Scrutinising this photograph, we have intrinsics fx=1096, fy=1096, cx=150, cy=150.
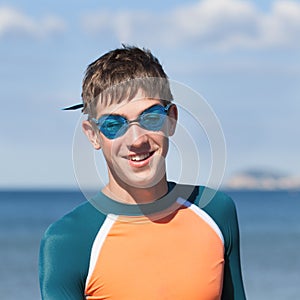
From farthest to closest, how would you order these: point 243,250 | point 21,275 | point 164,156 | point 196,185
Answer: point 243,250, point 21,275, point 196,185, point 164,156

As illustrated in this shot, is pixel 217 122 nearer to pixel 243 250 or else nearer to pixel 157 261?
pixel 157 261

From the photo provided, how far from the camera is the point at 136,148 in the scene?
405 cm

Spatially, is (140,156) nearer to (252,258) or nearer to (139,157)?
(139,157)

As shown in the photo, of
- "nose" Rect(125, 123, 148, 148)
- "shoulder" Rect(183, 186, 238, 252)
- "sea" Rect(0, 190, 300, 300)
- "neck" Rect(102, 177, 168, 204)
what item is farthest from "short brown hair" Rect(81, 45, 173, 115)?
"sea" Rect(0, 190, 300, 300)

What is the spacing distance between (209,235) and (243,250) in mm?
44790

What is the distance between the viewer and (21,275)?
37062 millimetres

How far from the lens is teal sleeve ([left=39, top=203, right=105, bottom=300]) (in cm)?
409

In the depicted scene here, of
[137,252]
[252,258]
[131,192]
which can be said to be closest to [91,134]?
[131,192]

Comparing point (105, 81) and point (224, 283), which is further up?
point (105, 81)

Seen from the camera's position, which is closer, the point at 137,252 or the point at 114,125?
the point at 114,125

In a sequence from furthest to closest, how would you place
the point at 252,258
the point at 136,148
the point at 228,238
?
the point at 252,258
the point at 228,238
the point at 136,148

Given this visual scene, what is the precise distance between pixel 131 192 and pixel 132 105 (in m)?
0.34

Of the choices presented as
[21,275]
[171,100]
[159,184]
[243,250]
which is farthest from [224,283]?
[243,250]

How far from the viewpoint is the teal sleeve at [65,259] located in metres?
4.09
